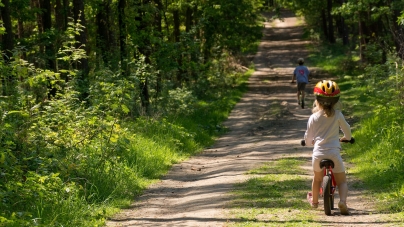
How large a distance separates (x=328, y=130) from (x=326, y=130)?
0.11ft

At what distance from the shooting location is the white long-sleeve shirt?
9375 mm

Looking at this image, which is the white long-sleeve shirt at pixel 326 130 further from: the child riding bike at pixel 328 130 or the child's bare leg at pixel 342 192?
the child's bare leg at pixel 342 192

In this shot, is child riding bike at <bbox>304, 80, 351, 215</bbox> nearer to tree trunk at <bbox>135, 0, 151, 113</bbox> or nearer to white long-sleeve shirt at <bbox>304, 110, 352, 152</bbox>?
white long-sleeve shirt at <bbox>304, 110, 352, 152</bbox>

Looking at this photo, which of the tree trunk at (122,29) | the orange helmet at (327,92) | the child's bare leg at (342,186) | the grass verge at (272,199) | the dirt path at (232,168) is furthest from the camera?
the tree trunk at (122,29)

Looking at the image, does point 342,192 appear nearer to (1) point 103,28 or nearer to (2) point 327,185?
(2) point 327,185

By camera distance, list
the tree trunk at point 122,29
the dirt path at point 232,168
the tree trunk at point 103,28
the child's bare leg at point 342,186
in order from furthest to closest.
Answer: the tree trunk at point 103,28
the tree trunk at point 122,29
the dirt path at point 232,168
the child's bare leg at point 342,186

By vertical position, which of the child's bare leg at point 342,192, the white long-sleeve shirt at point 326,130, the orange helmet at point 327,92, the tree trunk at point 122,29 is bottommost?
the child's bare leg at point 342,192

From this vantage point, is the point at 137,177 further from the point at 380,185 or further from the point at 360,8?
the point at 360,8

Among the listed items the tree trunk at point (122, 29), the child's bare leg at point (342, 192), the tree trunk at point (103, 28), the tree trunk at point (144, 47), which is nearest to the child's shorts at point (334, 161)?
the child's bare leg at point (342, 192)

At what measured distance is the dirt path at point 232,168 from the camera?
32.5ft

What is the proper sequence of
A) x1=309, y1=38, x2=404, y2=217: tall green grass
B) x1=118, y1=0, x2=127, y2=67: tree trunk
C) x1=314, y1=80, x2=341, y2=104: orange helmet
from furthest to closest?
x1=118, y1=0, x2=127, y2=67: tree trunk < x1=309, y1=38, x2=404, y2=217: tall green grass < x1=314, y1=80, x2=341, y2=104: orange helmet

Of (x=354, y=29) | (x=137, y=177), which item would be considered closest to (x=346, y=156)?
(x=137, y=177)

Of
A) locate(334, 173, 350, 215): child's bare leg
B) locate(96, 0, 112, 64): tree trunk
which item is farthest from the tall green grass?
locate(96, 0, 112, 64): tree trunk

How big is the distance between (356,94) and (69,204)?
2062cm
